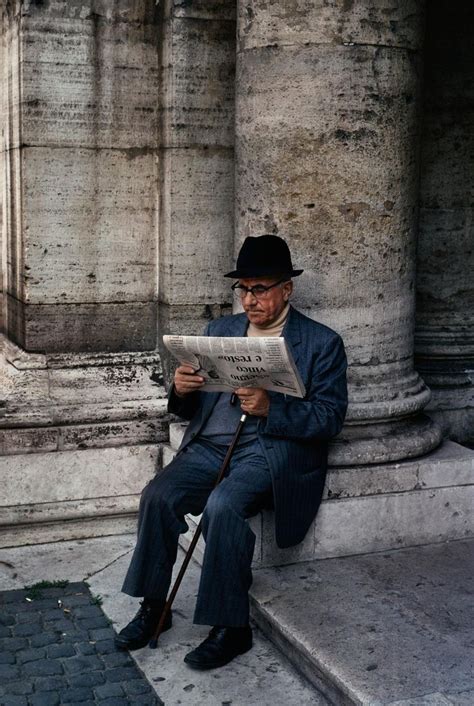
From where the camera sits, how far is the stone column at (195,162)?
609 centimetres

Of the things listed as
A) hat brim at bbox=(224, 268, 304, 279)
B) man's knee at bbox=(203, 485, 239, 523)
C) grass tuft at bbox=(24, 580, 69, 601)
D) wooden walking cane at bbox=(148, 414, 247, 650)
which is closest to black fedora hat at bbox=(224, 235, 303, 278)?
hat brim at bbox=(224, 268, 304, 279)

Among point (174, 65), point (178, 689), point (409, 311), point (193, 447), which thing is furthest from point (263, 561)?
point (174, 65)

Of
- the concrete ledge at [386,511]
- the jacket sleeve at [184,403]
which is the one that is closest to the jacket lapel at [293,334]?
the jacket sleeve at [184,403]

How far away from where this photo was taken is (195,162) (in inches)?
244

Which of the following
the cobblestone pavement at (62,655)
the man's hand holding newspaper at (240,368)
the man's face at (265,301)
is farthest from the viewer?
the man's face at (265,301)

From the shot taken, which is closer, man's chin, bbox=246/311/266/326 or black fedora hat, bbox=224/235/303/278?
black fedora hat, bbox=224/235/303/278

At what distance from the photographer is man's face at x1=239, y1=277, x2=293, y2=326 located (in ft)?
16.4

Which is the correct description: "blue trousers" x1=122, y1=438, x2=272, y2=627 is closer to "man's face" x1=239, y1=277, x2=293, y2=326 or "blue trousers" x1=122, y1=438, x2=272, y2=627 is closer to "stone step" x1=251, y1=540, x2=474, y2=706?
"stone step" x1=251, y1=540, x2=474, y2=706

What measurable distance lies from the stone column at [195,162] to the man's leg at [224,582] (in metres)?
1.79

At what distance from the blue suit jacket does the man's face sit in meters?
0.10

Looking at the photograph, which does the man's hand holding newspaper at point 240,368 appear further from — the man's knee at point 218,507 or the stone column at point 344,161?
the stone column at point 344,161

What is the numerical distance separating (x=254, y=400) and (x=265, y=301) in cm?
49

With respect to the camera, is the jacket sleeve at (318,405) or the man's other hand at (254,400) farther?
the jacket sleeve at (318,405)

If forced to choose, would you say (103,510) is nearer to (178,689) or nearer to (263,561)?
(263,561)
